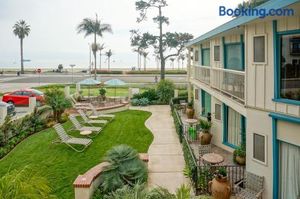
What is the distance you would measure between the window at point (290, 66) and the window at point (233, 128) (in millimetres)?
5838

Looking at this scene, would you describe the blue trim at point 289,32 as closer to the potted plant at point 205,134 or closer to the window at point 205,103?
the potted plant at point 205,134

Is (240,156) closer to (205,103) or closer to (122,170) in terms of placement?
(122,170)

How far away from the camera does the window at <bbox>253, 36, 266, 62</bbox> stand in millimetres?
11344

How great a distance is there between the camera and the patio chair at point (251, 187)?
441 inches

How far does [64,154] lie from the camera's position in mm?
17359

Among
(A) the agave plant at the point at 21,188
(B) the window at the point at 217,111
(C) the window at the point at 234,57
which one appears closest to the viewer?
(A) the agave plant at the point at 21,188

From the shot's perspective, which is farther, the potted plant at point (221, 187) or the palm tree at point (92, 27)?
the palm tree at point (92, 27)

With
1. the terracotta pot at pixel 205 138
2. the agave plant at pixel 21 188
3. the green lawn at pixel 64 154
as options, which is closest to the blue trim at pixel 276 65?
the agave plant at pixel 21 188

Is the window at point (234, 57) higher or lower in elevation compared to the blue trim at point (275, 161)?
higher

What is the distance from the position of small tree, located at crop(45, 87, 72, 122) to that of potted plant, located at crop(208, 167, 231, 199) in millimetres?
16128

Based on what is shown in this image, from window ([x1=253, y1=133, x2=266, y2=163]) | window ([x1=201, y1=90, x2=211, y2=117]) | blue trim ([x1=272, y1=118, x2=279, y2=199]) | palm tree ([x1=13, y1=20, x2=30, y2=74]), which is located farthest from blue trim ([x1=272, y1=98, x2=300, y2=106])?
palm tree ([x1=13, y1=20, x2=30, y2=74])

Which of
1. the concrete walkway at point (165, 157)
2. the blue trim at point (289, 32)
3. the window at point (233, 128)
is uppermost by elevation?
the blue trim at point (289, 32)

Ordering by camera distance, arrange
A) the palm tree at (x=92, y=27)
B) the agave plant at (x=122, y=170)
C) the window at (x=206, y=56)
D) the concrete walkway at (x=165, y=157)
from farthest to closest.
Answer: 1. the palm tree at (x=92, y=27)
2. the window at (x=206, y=56)
3. the concrete walkway at (x=165, y=157)
4. the agave plant at (x=122, y=170)

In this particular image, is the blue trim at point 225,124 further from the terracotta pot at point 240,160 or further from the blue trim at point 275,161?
the blue trim at point 275,161
